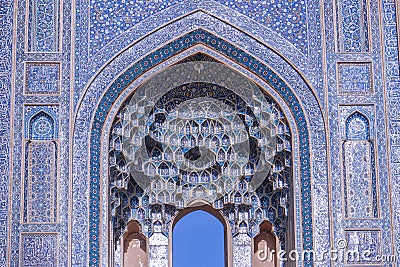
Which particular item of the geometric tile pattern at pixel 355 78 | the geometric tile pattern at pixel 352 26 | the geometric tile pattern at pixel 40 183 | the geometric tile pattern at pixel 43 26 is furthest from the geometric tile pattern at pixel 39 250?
the geometric tile pattern at pixel 352 26

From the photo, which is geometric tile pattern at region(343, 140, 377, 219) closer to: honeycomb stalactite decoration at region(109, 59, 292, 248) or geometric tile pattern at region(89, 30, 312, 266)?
geometric tile pattern at region(89, 30, 312, 266)

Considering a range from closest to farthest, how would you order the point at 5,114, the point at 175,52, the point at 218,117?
1. the point at 5,114
2. the point at 175,52
3. the point at 218,117

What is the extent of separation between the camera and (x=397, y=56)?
10438 millimetres

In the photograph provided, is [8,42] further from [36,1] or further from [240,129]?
[240,129]

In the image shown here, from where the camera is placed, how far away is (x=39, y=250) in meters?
9.90

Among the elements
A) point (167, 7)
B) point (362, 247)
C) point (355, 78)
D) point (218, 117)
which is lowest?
point (362, 247)

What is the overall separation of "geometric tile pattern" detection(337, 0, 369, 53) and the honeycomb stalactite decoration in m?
0.91

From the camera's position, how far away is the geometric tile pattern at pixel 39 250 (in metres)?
9.86

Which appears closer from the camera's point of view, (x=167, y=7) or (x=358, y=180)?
(x=358, y=180)

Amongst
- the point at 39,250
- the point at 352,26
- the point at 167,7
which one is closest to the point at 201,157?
the point at 167,7

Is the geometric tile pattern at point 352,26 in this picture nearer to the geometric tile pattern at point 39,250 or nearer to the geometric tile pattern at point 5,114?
the geometric tile pattern at point 5,114

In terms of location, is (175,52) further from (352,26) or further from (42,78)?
(352,26)

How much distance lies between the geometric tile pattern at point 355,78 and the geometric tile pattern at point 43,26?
8.80 ft

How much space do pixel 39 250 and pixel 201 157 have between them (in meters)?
2.12
